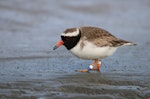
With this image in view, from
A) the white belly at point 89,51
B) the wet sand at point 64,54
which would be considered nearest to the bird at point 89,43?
the white belly at point 89,51

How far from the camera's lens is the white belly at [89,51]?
796 centimetres

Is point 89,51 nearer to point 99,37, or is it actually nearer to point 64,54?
point 99,37

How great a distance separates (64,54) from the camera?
32.6 ft

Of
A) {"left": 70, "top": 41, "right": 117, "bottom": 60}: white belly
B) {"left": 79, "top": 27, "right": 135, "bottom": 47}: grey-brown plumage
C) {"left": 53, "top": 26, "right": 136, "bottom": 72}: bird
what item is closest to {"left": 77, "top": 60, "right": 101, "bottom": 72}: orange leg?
{"left": 53, "top": 26, "right": 136, "bottom": 72}: bird

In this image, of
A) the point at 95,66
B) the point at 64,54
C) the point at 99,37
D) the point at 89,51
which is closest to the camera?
the point at 89,51

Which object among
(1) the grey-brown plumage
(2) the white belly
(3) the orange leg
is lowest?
(3) the orange leg

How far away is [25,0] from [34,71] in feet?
22.5

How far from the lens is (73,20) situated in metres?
13.4

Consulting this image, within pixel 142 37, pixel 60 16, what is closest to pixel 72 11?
pixel 60 16

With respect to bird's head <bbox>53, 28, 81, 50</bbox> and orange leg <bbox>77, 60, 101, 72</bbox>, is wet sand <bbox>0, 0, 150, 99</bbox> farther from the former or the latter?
bird's head <bbox>53, 28, 81, 50</bbox>

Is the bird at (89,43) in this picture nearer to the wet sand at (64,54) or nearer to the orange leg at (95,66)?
the orange leg at (95,66)

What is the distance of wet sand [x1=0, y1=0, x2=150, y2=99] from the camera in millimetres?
6801

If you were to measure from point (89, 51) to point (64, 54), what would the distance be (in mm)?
1986

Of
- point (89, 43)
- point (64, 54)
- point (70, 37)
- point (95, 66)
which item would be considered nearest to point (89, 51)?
point (89, 43)
